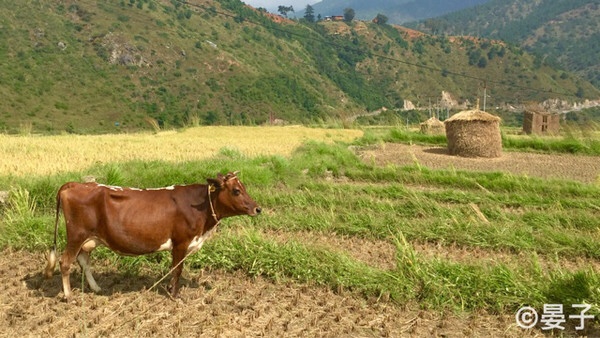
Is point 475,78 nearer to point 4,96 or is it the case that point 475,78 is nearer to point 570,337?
point 4,96

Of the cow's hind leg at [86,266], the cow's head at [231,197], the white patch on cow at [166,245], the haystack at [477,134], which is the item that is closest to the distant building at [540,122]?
the haystack at [477,134]

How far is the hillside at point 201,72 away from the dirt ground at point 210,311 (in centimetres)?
1787

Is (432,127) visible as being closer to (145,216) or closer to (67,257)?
(145,216)

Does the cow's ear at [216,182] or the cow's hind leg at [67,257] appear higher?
the cow's ear at [216,182]

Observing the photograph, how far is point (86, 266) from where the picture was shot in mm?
5000

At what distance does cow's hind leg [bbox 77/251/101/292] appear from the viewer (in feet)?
16.3

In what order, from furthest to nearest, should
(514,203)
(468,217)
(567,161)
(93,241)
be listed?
1. (567,161)
2. (514,203)
3. (468,217)
4. (93,241)

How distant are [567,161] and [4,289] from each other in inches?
598

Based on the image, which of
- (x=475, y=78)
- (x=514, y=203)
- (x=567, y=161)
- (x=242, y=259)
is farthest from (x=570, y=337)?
(x=475, y=78)

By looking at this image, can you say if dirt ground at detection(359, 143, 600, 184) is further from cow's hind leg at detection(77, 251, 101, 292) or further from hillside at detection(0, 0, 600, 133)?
hillside at detection(0, 0, 600, 133)

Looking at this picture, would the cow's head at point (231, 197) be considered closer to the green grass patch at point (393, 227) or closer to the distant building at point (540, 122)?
the green grass patch at point (393, 227)

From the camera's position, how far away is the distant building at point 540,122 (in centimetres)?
2598

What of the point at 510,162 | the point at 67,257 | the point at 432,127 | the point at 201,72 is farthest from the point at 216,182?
the point at 201,72

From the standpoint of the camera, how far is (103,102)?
4978 centimetres
